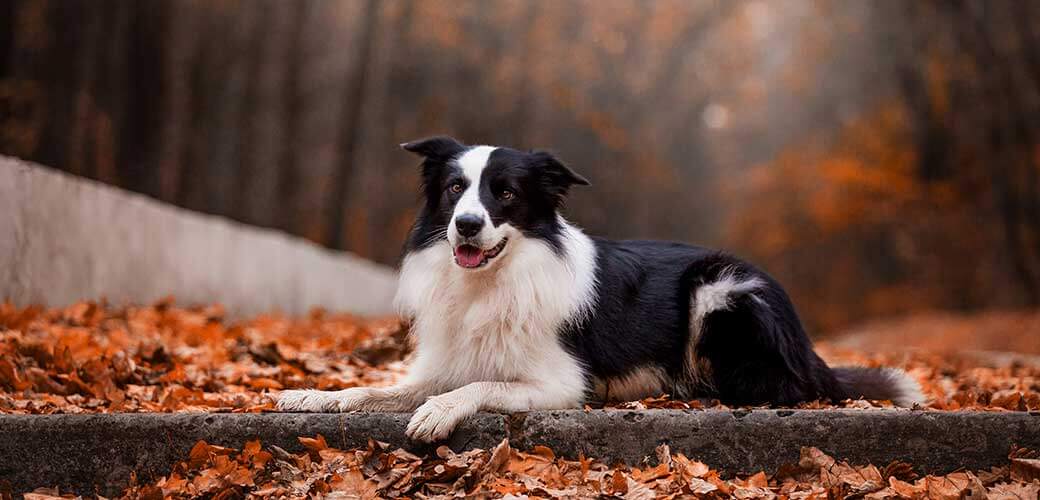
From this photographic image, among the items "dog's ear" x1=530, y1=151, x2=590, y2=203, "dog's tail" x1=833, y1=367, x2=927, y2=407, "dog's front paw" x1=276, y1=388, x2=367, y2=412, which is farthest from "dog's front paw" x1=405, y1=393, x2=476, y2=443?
"dog's tail" x1=833, y1=367, x2=927, y2=407

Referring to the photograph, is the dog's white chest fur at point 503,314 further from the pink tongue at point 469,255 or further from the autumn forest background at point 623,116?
the autumn forest background at point 623,116

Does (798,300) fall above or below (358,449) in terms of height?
below

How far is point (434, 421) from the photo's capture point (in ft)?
12.3

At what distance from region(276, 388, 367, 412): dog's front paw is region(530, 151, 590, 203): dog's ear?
1303 millimetres

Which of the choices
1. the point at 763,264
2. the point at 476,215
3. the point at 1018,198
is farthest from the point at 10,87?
the point at 763,264

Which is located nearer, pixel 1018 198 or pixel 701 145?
pixel 1018 198

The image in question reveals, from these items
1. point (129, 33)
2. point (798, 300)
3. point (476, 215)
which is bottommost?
point (798, 300)

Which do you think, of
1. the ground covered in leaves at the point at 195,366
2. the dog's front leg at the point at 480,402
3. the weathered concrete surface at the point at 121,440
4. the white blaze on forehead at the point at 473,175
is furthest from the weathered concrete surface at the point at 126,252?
the dog's front leg at the point at 480,402

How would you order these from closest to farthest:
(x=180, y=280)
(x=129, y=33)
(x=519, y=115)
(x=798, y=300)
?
(x=180, y=280) < (x=129, y=33) < (x=519, y=115) < (x=798, y=300)

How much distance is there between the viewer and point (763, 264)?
101 ft

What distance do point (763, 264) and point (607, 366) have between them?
89.4 feet

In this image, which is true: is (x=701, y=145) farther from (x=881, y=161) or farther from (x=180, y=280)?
(x=180, y=280)

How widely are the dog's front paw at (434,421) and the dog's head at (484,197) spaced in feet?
2.28

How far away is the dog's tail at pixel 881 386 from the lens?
16.2 ft
